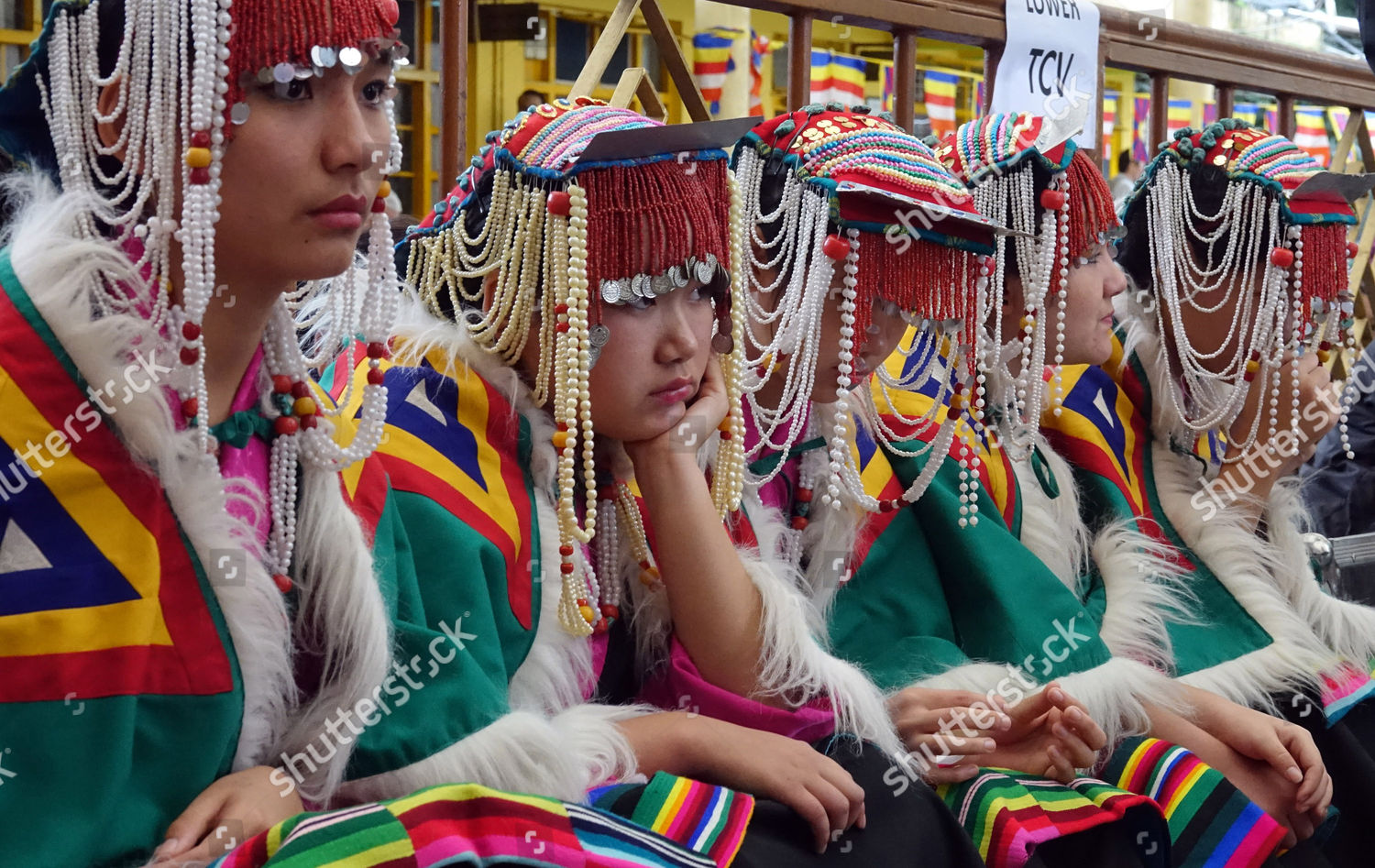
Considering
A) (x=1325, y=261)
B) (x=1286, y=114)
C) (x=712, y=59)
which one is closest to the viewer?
(x=1325, y=261)

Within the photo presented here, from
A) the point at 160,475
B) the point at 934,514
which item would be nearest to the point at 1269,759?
the point at 934,514

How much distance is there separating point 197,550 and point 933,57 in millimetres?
7198

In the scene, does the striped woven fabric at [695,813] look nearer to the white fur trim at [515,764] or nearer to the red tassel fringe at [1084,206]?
the white fur trim at [515,764]

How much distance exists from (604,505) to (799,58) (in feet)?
4.22

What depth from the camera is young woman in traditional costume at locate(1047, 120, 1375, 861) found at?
252 cm

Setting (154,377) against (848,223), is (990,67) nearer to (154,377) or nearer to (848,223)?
(848,223)

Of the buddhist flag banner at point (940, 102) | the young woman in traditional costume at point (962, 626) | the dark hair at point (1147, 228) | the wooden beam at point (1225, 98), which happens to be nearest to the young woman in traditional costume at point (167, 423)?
the young woman in traditional costume at point (962, 626)

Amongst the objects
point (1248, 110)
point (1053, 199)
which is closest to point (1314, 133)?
point (1248, 110)

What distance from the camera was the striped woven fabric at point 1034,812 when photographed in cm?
172

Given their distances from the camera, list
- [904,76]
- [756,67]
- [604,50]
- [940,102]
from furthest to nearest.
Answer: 1. [940,102]
2. [756,67]
3. [904,76]
4. [604,50]

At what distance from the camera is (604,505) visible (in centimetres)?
181

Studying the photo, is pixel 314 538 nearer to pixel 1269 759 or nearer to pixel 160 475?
pixel 160 475

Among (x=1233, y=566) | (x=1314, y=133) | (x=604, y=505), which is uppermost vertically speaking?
(x=1314, y=133)

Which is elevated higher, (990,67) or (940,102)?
(940,102)
